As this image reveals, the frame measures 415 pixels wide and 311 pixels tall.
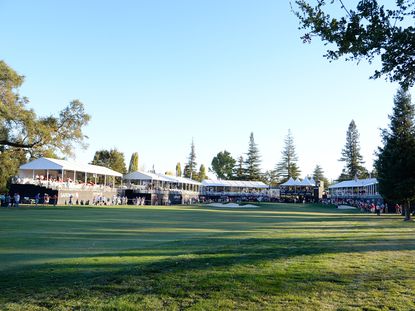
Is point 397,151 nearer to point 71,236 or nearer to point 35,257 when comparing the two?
point 71,236

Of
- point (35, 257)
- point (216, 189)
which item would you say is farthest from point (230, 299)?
point (216, 189)

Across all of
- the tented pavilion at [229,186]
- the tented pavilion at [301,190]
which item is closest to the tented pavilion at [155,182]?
the tented pavilion at [229,186]

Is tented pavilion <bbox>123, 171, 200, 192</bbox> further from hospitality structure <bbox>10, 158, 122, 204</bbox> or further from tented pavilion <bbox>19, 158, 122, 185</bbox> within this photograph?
tented pavilion <bbox>19, 158, 122, 185</bbox>

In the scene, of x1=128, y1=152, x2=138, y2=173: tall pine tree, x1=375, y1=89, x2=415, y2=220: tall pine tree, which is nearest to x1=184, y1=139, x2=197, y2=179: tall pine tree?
x1=128, y1=152, x2=138, y2=173: tall pine tree

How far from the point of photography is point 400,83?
8.07m

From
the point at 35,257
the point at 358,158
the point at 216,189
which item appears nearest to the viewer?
the point at 35,257

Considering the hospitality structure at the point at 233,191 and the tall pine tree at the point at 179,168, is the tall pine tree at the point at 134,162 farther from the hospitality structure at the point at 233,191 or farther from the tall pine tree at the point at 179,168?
the tall pine tree at the point at 179,168

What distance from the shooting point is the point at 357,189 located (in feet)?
278

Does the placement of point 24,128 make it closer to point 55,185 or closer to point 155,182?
point 55,185

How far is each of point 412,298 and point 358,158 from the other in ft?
353

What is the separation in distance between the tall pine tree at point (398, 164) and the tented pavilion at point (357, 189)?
99.1 ft

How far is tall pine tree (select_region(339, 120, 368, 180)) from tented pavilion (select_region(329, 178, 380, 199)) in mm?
12462

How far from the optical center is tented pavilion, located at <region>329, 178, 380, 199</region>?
71.9 meters

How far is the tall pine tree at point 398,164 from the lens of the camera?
34812mm
